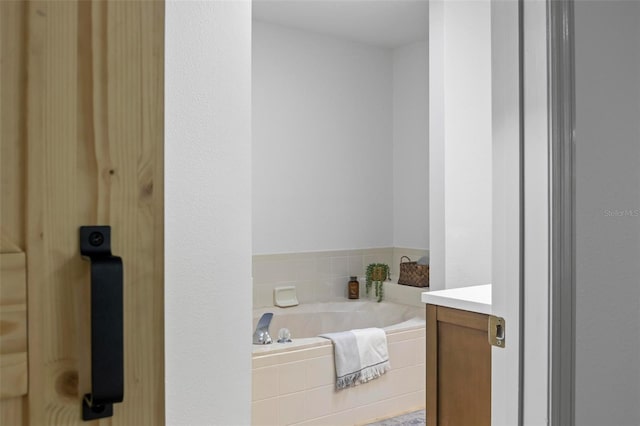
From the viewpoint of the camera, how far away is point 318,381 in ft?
10.00

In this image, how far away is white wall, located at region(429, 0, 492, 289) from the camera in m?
3.32

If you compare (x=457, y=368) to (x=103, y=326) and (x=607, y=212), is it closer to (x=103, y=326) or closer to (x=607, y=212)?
(x=607, y=212)

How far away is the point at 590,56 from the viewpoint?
4.36ft

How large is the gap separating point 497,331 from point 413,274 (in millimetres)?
2869

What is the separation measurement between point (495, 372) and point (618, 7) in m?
0.94

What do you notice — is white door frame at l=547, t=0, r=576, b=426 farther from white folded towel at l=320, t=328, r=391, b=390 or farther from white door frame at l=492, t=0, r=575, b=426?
white folded towel at l=320, t=328, r=391, b=390

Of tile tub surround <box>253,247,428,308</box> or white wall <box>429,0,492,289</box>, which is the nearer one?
white wall <box>429,0,492,289</box>

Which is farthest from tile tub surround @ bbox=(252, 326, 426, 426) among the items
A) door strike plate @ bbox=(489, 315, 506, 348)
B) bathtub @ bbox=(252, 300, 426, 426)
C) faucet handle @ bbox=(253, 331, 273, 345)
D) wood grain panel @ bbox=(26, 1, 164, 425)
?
wood grain panel @ bbox=(26, 1, 164, 425)

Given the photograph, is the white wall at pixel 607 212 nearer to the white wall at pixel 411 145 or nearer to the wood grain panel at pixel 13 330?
the wood grain panel at pixel 13 330

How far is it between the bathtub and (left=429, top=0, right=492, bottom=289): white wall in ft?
1.77

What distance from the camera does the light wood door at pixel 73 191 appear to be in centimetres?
53

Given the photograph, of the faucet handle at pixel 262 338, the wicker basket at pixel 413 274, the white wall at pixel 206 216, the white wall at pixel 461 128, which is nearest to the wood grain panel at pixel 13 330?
the white wall at pixel 206 216

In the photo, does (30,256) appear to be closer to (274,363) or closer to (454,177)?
(274,363)

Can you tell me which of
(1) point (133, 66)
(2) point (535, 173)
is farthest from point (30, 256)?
(2) point (535, 173)
